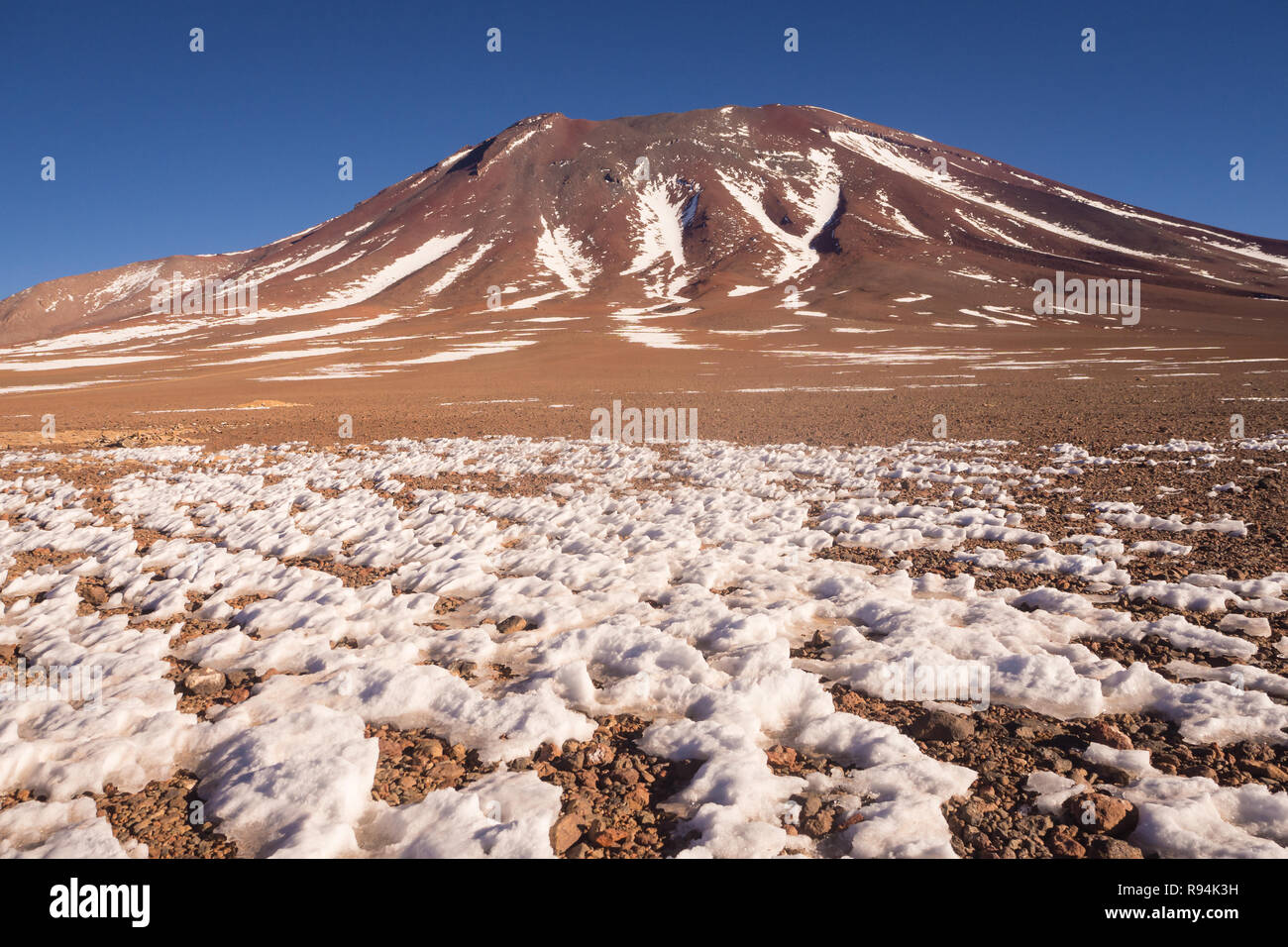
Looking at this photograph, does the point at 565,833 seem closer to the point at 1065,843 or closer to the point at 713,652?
the point at 713,652

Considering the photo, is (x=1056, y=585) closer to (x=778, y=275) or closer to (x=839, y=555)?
(x=839, y=555)

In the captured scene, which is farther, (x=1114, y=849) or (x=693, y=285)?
(x=693, y=285)

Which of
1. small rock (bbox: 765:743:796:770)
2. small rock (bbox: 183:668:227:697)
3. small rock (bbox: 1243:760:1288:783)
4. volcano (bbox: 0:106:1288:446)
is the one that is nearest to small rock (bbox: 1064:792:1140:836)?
small rock (bbox: 1243:760:1288:783)

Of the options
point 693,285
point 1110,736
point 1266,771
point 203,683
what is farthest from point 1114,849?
point 693,285

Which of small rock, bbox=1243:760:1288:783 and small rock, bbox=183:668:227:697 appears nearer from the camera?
small rock, bbox=1243:760:1288:783

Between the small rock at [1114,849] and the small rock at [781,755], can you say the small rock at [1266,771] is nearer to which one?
the small rock at [1114,849]

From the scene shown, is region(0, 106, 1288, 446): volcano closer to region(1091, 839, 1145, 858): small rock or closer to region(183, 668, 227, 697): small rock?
region(183, 668, 227, 697): small rock

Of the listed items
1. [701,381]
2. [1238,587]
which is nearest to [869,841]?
[1238,587]
